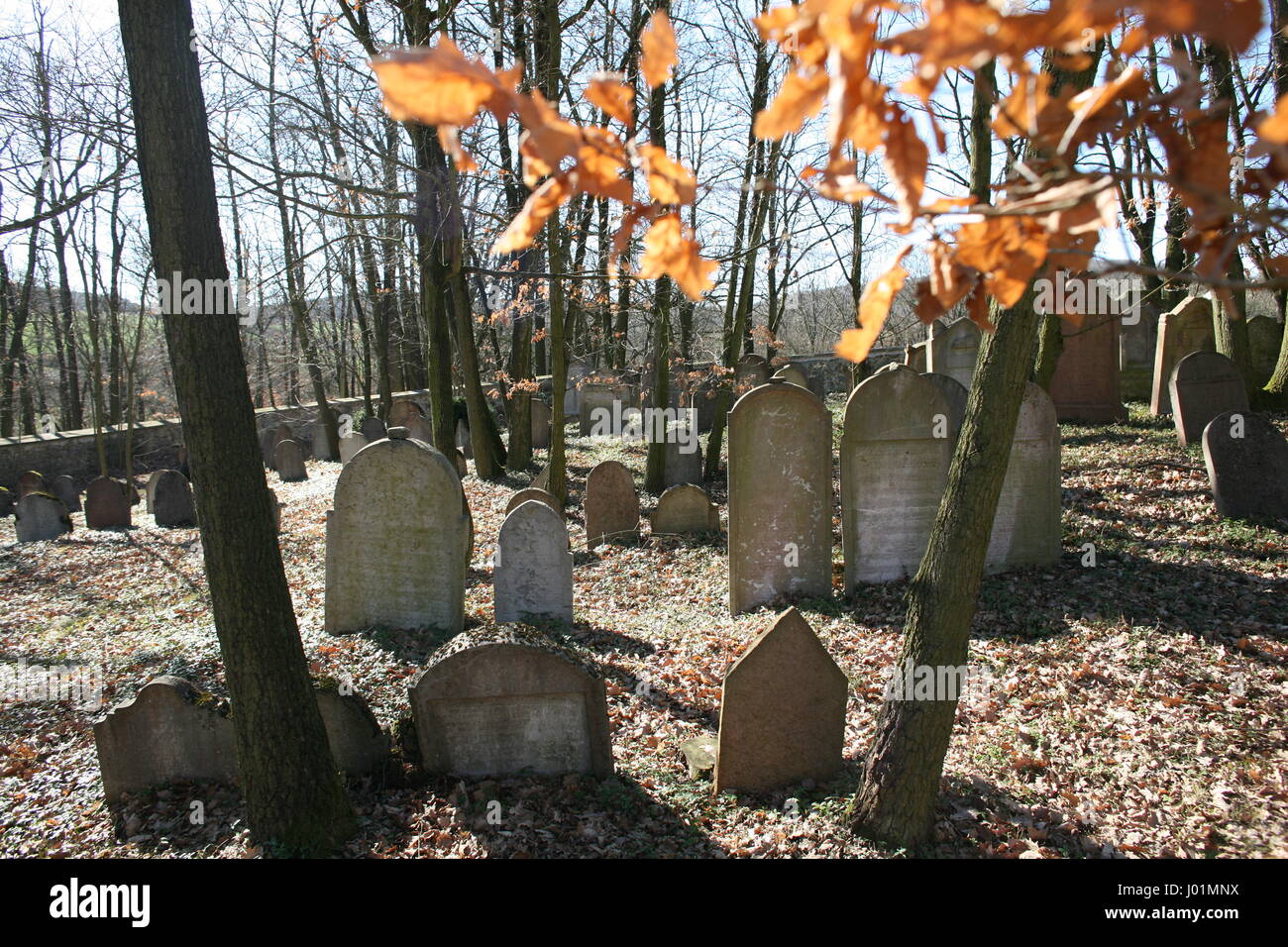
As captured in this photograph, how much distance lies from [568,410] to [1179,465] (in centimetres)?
1752

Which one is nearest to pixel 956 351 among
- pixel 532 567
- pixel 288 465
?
pixel 532 567

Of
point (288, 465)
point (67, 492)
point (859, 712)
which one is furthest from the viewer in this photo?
point (288, 465)

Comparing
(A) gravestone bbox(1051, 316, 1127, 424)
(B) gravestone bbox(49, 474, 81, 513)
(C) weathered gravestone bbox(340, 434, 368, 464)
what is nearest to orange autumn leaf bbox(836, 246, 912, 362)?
(A) gravestone bbox(1051, 316, 1127, 424)

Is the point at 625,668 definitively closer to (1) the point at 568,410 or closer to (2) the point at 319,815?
(2) the point at 319,815

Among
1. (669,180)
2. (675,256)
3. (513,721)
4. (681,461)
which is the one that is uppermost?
(669,180)

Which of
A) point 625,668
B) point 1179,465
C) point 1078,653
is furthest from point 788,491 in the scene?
point 1179,465

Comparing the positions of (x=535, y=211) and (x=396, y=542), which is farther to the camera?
(x=396, y=542)

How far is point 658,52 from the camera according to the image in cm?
145

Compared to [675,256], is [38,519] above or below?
below

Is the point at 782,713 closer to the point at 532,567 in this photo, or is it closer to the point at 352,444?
the point at 532,567

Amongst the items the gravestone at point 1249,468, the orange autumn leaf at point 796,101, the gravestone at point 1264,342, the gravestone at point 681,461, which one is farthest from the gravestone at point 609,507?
the gravestone at point 1264,342

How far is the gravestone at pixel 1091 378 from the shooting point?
523 inches

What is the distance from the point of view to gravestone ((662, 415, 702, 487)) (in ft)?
45.5

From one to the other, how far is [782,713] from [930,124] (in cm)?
370
